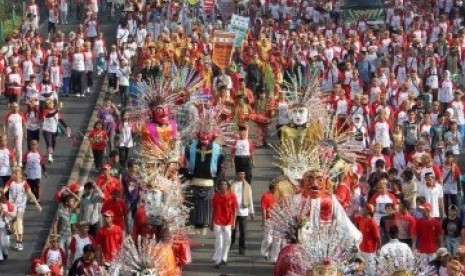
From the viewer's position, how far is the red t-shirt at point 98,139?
28.6 meters

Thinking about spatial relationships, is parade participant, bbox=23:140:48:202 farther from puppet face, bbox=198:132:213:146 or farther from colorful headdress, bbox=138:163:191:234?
colorful headdress, bbox=138:163:191:234

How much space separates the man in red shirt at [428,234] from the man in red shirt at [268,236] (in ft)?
6.89

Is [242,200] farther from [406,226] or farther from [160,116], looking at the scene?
[160,116]

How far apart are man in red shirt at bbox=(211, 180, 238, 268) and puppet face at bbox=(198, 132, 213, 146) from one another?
7.38ft

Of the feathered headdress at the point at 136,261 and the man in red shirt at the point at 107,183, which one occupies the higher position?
the man in red shirt at the point at 107,183

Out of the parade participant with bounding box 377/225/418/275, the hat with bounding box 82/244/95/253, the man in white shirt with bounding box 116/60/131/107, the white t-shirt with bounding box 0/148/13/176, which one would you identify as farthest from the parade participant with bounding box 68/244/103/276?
the man in white shirt with bounding box 116/60/131/107

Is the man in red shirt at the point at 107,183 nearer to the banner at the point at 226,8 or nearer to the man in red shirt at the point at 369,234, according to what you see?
the man in red shirt at the point at 369,234

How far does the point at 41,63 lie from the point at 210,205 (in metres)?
11.8

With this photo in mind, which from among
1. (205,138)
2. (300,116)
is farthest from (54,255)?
(300,116)

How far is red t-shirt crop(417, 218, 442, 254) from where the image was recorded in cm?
2250

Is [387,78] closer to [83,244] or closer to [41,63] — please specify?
[41,63]

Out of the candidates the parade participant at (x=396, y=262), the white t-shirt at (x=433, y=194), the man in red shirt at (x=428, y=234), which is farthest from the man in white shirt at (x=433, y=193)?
the parade participant at (x=396, y=262)

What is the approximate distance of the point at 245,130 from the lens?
90.2 feet

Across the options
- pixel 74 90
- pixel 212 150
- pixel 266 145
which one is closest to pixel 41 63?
pixel 74 90
